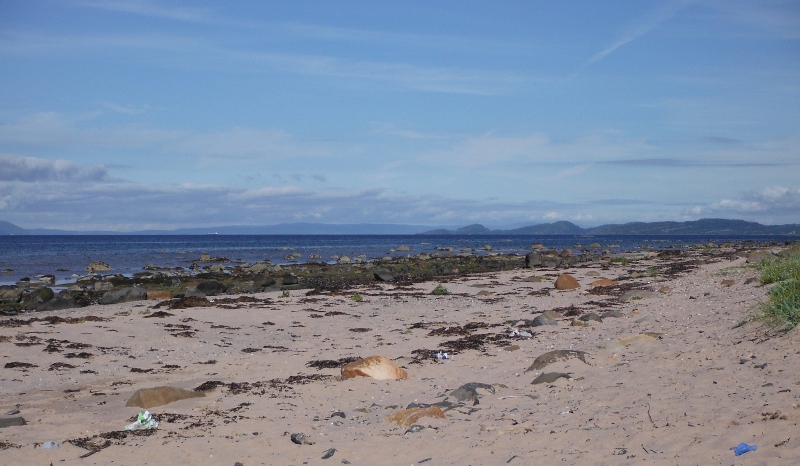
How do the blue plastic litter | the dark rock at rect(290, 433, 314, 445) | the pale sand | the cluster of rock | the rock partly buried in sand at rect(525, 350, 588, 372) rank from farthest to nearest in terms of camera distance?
1. the cluster of rock
2. the rock partly buried in sand at rect(525, 350, 588, 372)
3. the dark rock at rect(290, 433, 314, 445)
4. the pale sand
5. the blue plastic litter

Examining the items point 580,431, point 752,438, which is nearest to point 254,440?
point 580,431

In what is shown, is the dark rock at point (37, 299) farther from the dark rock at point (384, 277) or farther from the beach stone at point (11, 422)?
the beach stone at point (11, 422)

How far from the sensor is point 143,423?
27.1 feet

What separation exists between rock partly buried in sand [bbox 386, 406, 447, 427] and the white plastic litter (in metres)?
3.11

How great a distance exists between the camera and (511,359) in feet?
38.1

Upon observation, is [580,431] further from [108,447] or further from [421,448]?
[108,447]

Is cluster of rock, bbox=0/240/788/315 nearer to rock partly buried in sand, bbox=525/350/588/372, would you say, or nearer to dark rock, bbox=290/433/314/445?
rock partly buried in sand, bbox=525/350/588/372

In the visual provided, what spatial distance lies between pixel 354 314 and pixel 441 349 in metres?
6.95

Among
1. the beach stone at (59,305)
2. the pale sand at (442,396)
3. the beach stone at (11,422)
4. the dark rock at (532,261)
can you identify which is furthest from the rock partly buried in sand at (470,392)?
the dark rock at (532,261)

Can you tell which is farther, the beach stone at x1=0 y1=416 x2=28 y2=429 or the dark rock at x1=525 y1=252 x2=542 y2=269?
the dark rock at x1=525 y1=252 x2=542 y2=269

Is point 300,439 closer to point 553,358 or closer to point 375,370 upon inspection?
point 375,370

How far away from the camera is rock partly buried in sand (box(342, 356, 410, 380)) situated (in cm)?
1062

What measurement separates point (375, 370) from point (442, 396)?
173 cm

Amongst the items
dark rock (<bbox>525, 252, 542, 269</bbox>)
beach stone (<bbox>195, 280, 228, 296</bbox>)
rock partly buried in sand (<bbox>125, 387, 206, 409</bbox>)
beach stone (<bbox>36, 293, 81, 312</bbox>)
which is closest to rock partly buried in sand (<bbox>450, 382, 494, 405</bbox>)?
rock partly buried in sand (<bbox>125, 387, 206, 409</bbox>)
